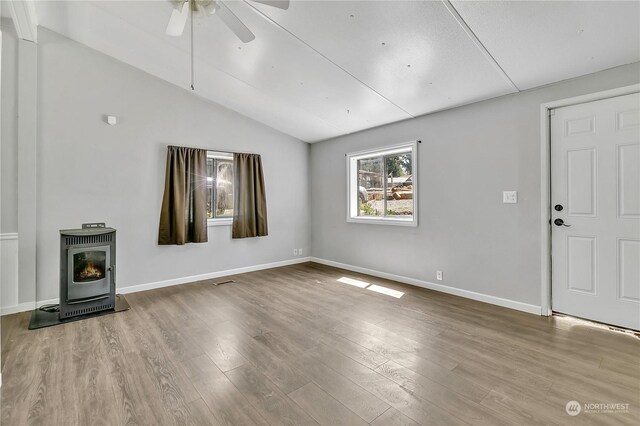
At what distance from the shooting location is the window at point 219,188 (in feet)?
15.7

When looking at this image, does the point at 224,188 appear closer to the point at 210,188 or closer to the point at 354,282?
the point at 210,188

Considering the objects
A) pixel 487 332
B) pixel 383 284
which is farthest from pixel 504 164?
pixel 383 284

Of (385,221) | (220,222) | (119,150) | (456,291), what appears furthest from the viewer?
(220,222)

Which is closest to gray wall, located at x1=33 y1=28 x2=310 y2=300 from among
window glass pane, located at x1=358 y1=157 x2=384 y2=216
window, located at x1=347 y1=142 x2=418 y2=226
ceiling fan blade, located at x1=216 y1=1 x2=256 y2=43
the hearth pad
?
the hearth pad

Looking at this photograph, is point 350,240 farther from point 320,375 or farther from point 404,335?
point 320,375

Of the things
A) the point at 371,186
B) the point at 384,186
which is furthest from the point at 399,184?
the point at 371,186

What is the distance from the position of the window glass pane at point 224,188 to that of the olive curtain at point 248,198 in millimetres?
100

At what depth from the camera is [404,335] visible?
2.65 meters

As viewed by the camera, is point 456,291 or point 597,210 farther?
point 456,291

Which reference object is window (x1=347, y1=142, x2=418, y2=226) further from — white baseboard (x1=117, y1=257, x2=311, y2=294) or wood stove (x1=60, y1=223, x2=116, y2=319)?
wood stove (x1=60, y1=223, x2=116, y2=319)

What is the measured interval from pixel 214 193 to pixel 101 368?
3097mm

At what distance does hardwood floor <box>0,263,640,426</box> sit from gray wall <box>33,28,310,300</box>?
3.26ft

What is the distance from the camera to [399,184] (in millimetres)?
4652

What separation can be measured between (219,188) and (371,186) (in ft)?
8.72
